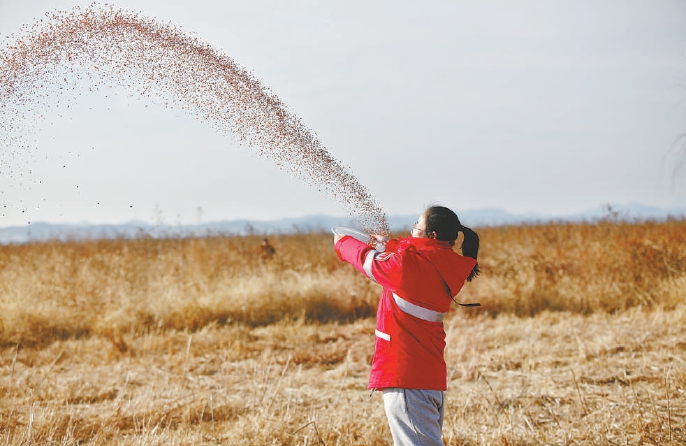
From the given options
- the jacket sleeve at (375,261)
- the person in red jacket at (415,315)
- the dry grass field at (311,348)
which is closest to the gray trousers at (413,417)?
the person in red jacket at (415,315)

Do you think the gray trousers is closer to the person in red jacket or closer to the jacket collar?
the person in red jacket

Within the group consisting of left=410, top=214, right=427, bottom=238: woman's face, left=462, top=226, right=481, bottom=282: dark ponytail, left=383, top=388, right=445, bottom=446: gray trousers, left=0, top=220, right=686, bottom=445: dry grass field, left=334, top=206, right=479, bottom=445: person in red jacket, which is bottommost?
left=0, top=220, right=686, bottom=445: dry grass field

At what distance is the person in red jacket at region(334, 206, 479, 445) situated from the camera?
9.68ft

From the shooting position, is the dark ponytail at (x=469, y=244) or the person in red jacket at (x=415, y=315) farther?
the dark ponytail at (x=469, y=244)

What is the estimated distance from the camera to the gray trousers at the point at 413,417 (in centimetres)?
295

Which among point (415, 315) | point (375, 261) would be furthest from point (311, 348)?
point (375, 261)

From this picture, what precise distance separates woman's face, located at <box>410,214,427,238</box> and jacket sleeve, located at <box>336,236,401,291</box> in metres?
0.19

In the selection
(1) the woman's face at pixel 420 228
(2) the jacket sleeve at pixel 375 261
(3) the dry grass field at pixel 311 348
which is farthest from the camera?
(3) the dry grass field at pixel 311 348

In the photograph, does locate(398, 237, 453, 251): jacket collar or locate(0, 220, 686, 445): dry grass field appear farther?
locate(0, 220, 686, 445): dry grass field

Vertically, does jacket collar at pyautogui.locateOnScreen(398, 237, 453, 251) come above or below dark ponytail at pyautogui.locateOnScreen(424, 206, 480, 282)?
below

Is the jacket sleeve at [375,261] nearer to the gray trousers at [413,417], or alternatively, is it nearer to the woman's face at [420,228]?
the woman's face at [420,228]

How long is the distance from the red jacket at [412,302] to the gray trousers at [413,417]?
6 centimetres

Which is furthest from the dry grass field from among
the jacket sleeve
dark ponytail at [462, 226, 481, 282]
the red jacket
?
the jacket sleeve

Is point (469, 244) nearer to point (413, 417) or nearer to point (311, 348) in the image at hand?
point (413, 417)
